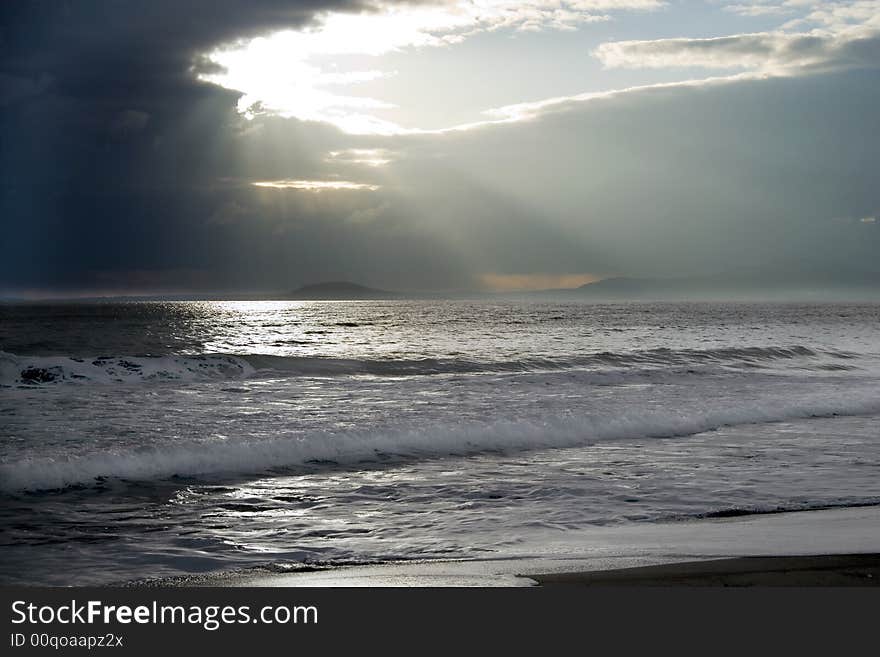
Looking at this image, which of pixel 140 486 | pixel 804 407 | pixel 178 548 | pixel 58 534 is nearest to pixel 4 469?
pixel 140 486

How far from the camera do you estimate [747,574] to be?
5859 mm

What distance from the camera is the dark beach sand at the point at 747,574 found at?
18.5 ft

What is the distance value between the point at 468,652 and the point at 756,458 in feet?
32.9

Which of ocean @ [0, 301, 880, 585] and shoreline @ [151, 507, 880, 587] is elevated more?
shoreline @ [151, 507, 880, 587]

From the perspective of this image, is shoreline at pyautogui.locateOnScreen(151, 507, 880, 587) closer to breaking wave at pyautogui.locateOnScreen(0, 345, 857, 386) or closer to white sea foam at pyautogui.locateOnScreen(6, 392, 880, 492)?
white sea foam at pyautogui.locateOnScreen(6, 392, 880, 492)

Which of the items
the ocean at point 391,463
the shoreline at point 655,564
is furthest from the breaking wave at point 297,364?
the shoreline at point 655,564

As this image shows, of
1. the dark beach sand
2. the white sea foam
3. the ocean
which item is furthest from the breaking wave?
the dark beach sand

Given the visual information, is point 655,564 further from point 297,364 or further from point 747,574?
point 297,364

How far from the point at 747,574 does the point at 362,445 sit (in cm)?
887

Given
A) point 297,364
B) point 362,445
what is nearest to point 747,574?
point 362,445

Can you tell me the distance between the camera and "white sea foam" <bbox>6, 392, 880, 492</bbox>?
1151 centimetres

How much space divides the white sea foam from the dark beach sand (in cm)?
742

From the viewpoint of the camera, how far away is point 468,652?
4.25 m

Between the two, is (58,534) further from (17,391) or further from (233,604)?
(17,391)
